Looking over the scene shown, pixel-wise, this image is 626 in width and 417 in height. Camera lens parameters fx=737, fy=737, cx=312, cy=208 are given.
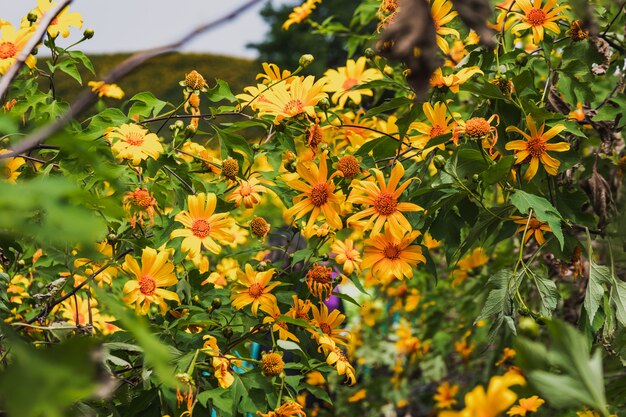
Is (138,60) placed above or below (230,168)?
above

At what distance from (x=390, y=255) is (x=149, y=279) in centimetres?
35

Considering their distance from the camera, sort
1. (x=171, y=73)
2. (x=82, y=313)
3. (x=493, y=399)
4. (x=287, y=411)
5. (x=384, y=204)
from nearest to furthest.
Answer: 1. (x=493, y=399)
2. (x=287, y=411)
3. (x=384, y=204)
4. (x=82, y=313)
5. (x=171, y=73)

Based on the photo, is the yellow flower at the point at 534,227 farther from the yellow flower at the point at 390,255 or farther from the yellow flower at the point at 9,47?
the yellow flower at the point at 9,47

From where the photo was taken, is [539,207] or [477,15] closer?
[477,15]

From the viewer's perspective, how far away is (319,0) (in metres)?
1.77

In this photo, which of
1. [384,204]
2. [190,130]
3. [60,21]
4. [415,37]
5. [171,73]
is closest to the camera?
[415,37]

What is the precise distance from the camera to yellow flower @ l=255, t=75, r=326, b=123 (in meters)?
1.09

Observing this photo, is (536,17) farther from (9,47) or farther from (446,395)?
(446,395)

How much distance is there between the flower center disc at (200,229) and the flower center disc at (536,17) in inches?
23.1

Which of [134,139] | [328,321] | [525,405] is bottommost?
[525,405]

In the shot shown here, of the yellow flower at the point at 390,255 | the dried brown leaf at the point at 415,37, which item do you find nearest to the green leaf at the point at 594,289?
the yellow flower at the point at 390,255

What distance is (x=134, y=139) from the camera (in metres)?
1.07

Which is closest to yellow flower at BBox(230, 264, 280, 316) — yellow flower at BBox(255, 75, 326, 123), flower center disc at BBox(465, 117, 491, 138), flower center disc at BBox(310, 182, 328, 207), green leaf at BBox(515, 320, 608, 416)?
flower center disc at BBox(310, 182, 328, 207)

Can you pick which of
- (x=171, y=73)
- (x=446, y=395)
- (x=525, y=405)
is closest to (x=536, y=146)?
(x=525, y=405)
